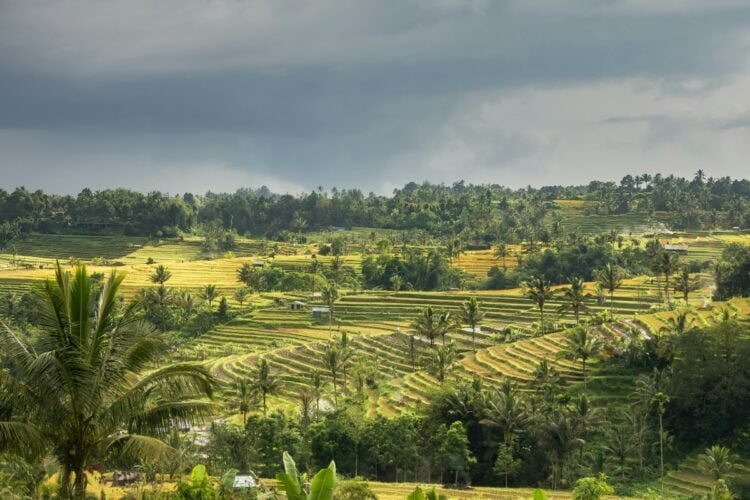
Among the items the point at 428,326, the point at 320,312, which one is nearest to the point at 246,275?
the point at 320,312

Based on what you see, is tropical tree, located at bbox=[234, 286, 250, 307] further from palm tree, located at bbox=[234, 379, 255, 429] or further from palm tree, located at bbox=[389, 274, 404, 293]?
palm tree, located at bbox=[234, 379, 255, 429]

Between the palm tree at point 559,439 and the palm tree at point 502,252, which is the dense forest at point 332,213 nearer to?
the palm tree at point 502,252

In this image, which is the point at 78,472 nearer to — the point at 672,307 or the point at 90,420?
the point at 90,420

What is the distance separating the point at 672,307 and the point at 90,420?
212ft

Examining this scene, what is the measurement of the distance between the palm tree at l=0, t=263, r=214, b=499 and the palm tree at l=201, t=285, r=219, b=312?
72450 millimetres

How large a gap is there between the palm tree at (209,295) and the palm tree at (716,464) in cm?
5747

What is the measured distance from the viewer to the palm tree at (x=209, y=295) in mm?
87938

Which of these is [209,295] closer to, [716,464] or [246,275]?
[246,275]

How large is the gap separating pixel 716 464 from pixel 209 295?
6189cm

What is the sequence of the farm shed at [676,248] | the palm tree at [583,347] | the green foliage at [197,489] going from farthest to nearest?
the farm shed at [676,248] < the palm tree at [583,347] < the green foliage at [197,489]

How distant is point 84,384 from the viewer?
13.3m

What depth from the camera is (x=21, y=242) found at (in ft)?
443

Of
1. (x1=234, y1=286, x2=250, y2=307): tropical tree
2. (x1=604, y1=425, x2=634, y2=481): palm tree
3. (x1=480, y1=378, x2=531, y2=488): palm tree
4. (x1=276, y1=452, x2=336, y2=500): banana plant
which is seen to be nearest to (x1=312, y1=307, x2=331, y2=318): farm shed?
(x1=234, y1=286, x2=250, y2=307): tropical tree

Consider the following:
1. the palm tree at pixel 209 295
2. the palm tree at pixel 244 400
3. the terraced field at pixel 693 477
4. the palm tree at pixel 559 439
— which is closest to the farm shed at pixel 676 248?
the palm tree at pixel 209 295
